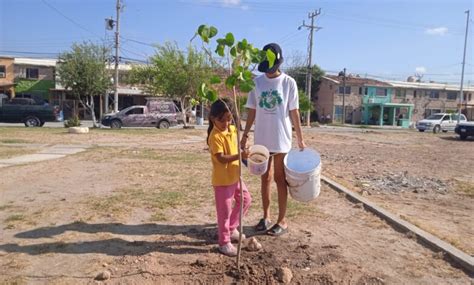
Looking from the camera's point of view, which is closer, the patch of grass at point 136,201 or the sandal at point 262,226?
the sandal at point 262,226

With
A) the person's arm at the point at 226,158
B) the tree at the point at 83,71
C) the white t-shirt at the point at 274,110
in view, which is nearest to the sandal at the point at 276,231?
the white t-shirt at the point at 274,110

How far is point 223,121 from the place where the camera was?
3736 millimetres

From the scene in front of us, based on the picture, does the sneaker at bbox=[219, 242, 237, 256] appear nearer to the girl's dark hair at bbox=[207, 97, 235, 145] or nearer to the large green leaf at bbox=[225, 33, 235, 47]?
the girl's dark hair at bbox=[207, 97, 235, 145]

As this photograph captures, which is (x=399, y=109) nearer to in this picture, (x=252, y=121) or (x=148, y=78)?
(x=148, y=78)

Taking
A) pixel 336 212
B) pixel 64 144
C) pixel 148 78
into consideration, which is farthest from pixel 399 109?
pixel 336 212

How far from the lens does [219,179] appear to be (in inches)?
149

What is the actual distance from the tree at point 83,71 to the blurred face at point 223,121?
74.1 feet

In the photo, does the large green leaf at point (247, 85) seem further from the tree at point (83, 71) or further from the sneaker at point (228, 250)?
the tree at point (83, 71)

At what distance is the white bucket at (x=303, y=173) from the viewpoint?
4.20 m

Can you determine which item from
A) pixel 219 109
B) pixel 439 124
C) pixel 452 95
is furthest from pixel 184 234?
pixel 452 95

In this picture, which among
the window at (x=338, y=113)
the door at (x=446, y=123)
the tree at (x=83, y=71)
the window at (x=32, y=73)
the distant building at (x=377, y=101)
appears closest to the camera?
the tree at (x=83, y=71)

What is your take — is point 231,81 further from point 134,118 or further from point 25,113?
point 25,113

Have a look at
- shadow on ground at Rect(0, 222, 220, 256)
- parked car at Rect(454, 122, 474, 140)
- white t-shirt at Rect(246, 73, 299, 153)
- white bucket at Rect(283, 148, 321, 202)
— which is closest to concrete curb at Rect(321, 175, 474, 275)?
white bucket at Rect(283, 148, 321, 202)

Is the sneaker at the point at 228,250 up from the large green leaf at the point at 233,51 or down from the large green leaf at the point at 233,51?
down
